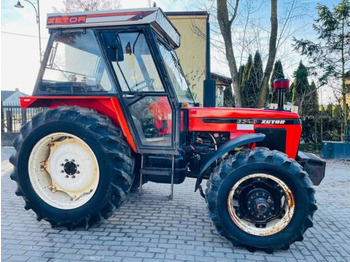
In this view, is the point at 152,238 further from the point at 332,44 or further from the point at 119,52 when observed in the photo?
the point at 332,44

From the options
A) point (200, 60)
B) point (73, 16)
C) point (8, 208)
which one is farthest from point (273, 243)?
point (200, 60)

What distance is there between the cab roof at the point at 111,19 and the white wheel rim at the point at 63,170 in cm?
135

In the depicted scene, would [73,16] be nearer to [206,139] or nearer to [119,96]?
[119,96]

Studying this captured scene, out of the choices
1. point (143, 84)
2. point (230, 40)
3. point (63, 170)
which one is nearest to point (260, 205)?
point (143, 84)

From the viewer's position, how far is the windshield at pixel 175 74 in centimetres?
356

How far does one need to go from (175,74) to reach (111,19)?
42.0 inches

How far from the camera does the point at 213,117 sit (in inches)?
Answer: 141

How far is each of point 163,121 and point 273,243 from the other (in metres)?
1.84

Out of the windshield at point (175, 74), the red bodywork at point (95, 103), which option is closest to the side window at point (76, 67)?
the red bodywork at point (95, 103)

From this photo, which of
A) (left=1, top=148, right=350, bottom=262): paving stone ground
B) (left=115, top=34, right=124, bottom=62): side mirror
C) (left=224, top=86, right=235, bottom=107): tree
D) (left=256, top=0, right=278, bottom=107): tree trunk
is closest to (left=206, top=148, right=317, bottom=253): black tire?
(left=1, top=148, right=350, bottom=262): paving stone ground

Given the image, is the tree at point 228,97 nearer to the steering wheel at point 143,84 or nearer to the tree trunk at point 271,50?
the tree trunk at point 271,50

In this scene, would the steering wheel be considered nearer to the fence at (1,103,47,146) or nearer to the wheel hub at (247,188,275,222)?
the wheel hub at (247,188,275,222)

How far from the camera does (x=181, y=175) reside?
11.9 ft

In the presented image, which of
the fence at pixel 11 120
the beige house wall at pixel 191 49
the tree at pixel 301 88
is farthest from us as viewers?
the beige house wall at pixel 191 49
